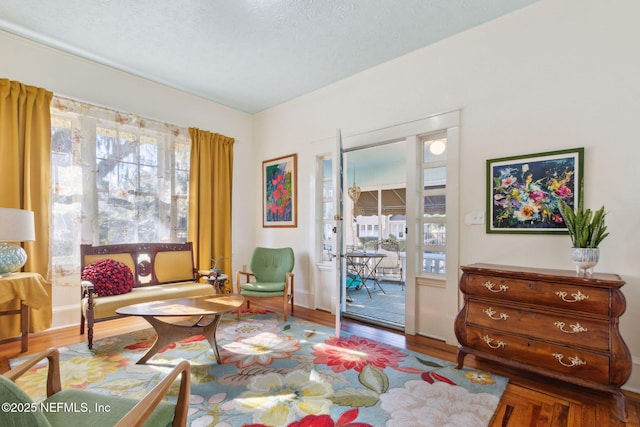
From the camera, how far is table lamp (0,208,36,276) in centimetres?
257

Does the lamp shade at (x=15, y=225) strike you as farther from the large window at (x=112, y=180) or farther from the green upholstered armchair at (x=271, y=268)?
the green upholstered armchair at (x=271, y=268)

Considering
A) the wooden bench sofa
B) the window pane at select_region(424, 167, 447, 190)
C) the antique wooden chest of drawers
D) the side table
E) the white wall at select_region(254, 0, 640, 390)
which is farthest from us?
the window pane at select_region(424, 167, 447, 190)

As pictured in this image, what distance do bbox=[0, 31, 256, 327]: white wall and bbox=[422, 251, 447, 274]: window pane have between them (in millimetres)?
3045

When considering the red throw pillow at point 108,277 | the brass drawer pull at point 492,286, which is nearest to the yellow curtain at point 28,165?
the red throw pillow at point 108,277

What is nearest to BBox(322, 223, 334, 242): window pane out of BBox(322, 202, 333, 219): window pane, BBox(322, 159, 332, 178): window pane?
BBox(322, 202, 333, 219): window pane

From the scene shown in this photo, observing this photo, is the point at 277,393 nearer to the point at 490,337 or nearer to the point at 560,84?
the point at 490,337

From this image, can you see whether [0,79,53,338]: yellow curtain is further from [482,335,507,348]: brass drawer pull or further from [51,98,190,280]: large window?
[482,335,507,348]: brass drawer pull

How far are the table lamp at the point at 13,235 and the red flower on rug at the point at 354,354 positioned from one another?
2.81m

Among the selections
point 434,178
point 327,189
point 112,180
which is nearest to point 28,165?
point 112,180

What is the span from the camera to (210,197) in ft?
15.1

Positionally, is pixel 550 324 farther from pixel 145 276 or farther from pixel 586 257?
pixel 145 276

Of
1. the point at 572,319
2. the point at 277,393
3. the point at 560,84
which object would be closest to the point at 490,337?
the point at 572,319

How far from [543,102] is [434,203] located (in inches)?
50.6

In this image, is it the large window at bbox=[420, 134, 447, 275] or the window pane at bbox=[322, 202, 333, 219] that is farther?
the window pane at bbox=[322, 202, 333, 219]
